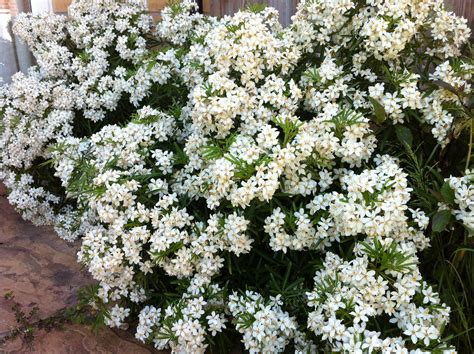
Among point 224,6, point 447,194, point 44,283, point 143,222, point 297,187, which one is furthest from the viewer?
point 224,6

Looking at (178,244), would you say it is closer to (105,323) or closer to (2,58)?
(105,323)

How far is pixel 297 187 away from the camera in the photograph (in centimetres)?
215

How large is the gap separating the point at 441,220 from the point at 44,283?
247 cm

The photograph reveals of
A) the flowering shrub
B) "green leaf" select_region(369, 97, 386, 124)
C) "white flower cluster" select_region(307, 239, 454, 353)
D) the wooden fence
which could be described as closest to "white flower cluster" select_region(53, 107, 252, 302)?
the flowering shrub

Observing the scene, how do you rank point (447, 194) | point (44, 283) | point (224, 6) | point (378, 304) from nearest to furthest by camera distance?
1. point (378, 304)
2. point (447, 194)
3. point (44, 283)
4. point (224, 6)

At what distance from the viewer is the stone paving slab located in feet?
8.60

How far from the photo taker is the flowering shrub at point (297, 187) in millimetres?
1903

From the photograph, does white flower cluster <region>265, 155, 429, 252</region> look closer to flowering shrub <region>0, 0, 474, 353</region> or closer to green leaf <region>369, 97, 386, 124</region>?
flowering shrub <region>0, 0, 474, 353</region>

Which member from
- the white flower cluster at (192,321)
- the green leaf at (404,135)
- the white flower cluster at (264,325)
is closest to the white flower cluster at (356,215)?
the green leaf at (404,135)

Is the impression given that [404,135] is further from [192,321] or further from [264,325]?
[192,321]

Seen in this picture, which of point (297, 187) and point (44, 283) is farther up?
point (297, 187)

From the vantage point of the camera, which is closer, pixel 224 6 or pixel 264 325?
pixel 264 325

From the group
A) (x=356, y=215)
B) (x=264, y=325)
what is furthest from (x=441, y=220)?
(x=264, y=325)

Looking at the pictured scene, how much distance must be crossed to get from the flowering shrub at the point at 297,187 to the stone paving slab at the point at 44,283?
0.72 ft
